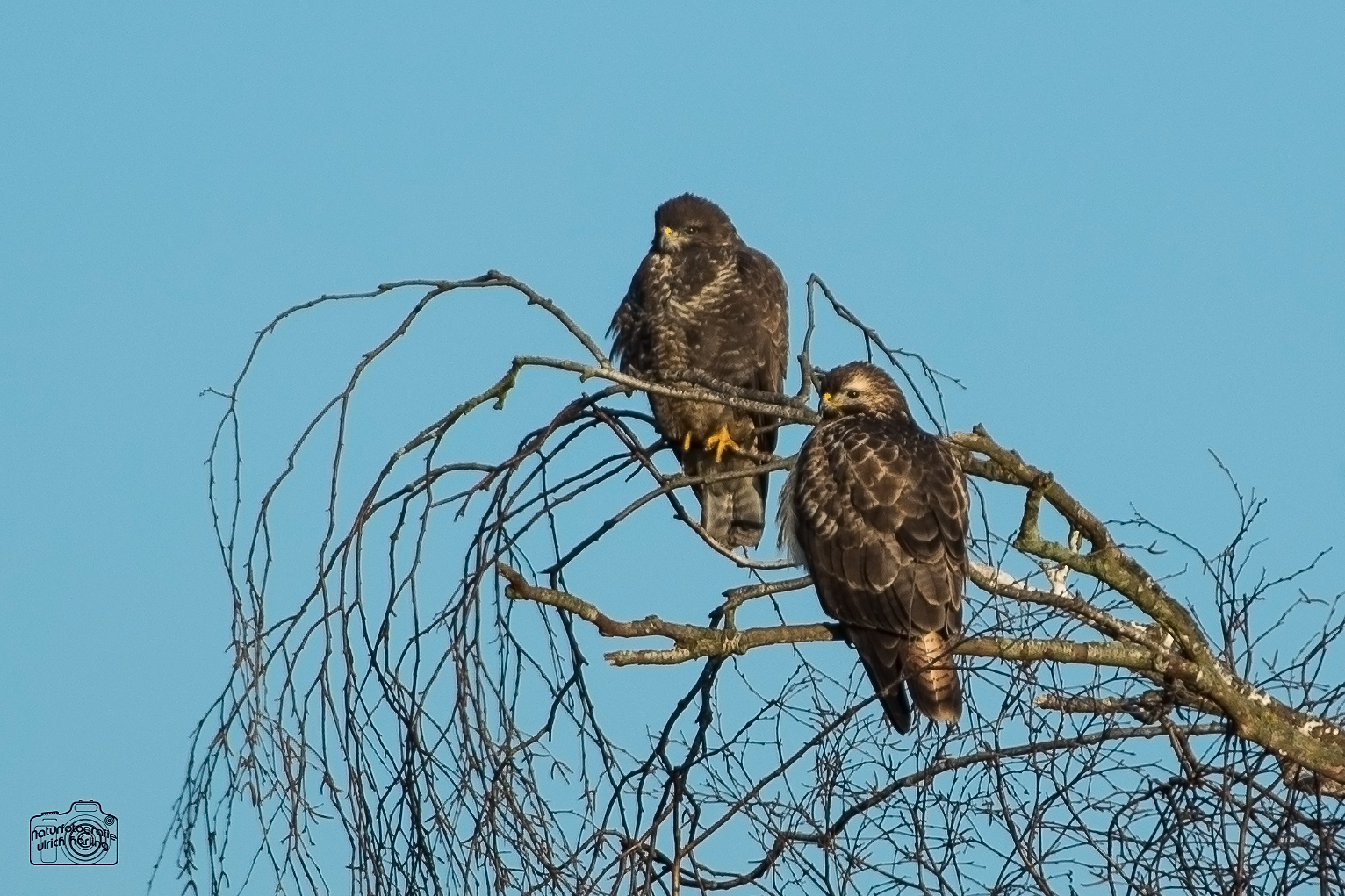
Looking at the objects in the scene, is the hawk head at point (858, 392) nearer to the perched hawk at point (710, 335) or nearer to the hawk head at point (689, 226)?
the perched hawk at point (710, 335)

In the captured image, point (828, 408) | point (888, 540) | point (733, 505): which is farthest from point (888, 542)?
A: point (733, 505)

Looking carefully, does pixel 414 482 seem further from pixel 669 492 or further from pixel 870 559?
pixel 870 559

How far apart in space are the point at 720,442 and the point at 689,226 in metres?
1.08

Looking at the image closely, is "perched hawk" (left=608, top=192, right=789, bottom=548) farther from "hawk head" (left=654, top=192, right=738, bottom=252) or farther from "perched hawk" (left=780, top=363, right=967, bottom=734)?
"perched hawk" (left=780, top=363, right=967, bottom=734)

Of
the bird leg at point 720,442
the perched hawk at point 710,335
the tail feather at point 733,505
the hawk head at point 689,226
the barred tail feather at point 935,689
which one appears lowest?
the barred tail feather at point 935,689

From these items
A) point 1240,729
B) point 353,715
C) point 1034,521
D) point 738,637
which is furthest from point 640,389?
point 1240,729

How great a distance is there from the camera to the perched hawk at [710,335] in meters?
7.98

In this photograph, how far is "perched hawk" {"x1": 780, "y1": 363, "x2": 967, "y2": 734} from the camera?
207 inches

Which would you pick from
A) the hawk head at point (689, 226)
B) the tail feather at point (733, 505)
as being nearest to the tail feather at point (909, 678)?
the tail feather at point (733, 505)

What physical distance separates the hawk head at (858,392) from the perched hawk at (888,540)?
0.18 m

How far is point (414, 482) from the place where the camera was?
4.19 meters

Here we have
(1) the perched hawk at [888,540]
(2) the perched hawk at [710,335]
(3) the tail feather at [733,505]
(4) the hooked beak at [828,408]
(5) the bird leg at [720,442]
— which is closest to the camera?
(1) the perched hawk at [888,540]

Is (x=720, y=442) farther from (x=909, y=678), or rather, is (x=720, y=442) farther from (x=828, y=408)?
(x=909, y=678)

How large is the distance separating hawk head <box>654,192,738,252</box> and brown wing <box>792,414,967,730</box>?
98.1 inches
